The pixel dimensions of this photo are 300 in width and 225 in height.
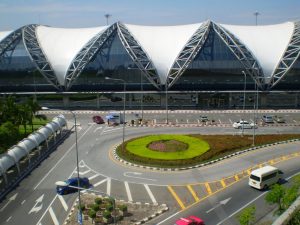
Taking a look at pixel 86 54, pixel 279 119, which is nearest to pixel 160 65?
pixel 86 54

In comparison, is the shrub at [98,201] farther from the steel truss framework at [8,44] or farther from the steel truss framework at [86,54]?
the steel truss framework at [8,44]

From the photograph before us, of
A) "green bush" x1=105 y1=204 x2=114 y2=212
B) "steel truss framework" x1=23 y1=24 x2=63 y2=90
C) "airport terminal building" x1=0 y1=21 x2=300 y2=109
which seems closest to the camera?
"green bush" x1=105 y1=204 x2=114 y2=212

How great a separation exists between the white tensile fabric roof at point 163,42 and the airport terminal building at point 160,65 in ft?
→ 0.78

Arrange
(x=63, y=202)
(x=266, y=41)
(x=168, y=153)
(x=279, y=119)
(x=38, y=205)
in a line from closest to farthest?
1. (x=38, y=205)
2. (x=63, y=202)
3. (x=168, y=153)
4. (x=279, y=119)
5. (x=266, y=41)

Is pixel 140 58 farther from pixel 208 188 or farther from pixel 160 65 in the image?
pixel 208 188

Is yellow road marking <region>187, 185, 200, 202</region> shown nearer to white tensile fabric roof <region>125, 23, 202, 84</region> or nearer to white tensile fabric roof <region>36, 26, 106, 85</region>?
white tensile fabric roof <region>125, 23, 202, 84</region>

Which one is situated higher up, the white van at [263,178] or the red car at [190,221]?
the white van at [263,178]

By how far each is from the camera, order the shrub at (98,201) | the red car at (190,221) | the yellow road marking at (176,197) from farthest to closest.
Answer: the yellow road marking at (176,197) → the shrub at (98,201) → the red car at (190,221)

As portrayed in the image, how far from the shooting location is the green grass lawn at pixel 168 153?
2199 inches

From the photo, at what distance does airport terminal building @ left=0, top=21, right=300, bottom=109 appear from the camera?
92.2m

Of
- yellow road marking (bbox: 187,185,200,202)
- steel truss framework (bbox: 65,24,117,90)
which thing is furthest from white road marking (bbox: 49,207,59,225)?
steel truss framework (bbox: 65,24,117,90)

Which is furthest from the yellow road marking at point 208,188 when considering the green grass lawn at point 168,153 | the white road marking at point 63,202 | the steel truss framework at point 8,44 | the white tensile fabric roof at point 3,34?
the white tensile fabric roof at point 3,34

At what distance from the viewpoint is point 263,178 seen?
44.5m

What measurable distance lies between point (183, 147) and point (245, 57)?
132ft
